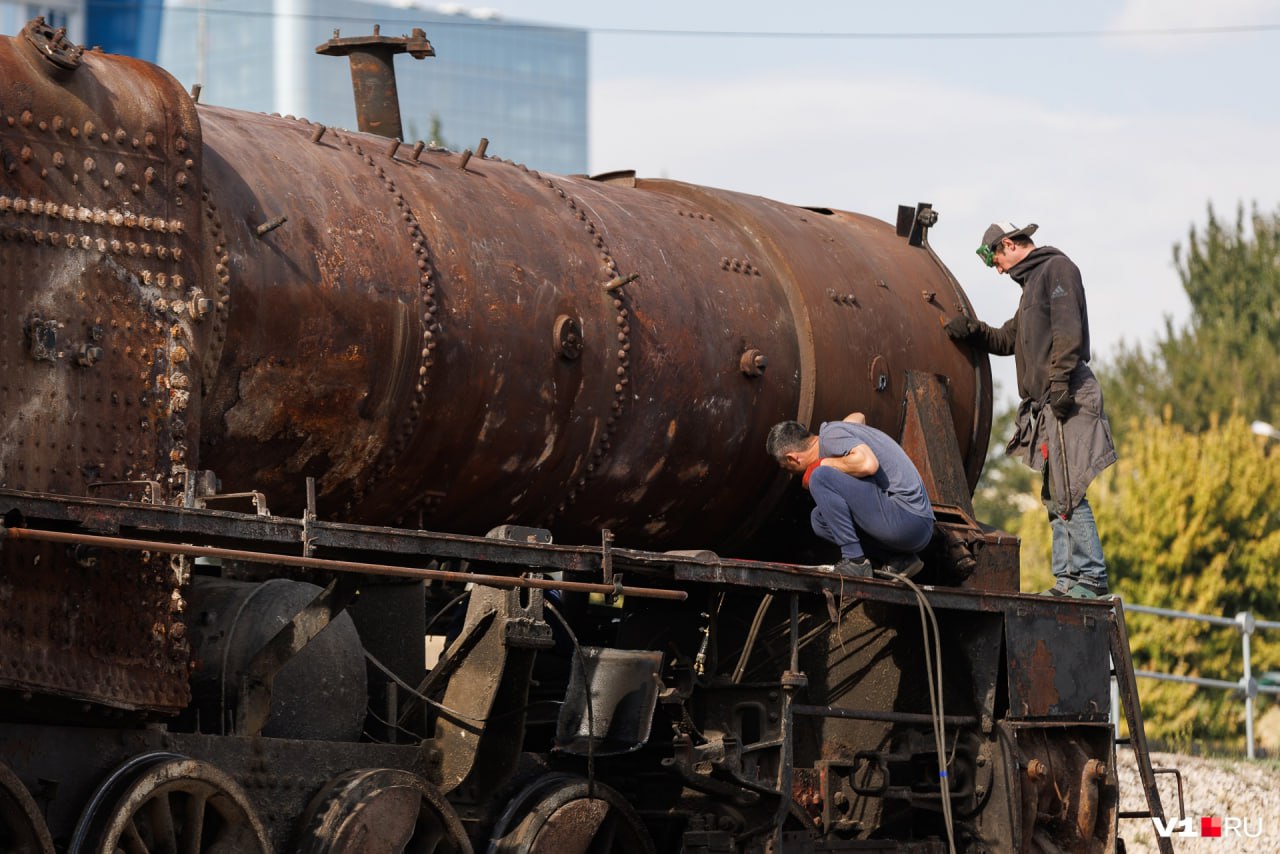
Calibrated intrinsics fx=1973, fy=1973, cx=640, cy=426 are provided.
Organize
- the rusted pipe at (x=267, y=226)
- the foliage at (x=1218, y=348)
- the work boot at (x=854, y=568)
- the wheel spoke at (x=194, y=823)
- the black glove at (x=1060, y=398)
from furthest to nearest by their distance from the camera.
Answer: the foliage at (x=1218, y=348) < the black glove at (x=1060, y=398) < the work boot at (x=854, y=568) < the rusted pipe at (x=267, y=226) < the wheel spoke at (x=194, y=823)

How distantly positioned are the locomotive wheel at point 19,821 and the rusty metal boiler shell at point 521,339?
1601 millimetres

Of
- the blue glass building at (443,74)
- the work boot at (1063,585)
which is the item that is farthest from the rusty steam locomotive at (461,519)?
the blue glass building at (443,74)

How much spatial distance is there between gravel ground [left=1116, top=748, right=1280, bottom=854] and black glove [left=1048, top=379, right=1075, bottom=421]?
3197mm

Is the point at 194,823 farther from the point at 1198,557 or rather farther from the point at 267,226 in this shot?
the point at 1198,557

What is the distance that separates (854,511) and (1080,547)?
1593 mm

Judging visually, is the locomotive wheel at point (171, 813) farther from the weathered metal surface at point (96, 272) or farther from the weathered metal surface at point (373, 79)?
the weathered metal surface at point (373, 79)

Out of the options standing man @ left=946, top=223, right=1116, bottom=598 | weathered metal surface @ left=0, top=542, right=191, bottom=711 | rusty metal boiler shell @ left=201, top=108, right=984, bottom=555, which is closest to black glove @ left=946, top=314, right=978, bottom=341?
rusty metal boiler shell @ left=201, top=108, right=984, bottom=555

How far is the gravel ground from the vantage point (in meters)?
12.1

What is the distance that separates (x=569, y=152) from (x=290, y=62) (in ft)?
→ 84.7

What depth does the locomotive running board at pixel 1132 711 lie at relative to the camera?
350 inches

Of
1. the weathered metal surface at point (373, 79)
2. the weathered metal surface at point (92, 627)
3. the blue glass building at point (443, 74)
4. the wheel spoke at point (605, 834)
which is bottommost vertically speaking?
the wheel spoke at point (605, 834)

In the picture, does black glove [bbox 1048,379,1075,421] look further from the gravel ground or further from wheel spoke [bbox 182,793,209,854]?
wheel spoke [bbox 182,793,209,854]

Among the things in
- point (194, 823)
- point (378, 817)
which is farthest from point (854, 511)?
point (194, 823)

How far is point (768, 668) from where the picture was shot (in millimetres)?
8555
